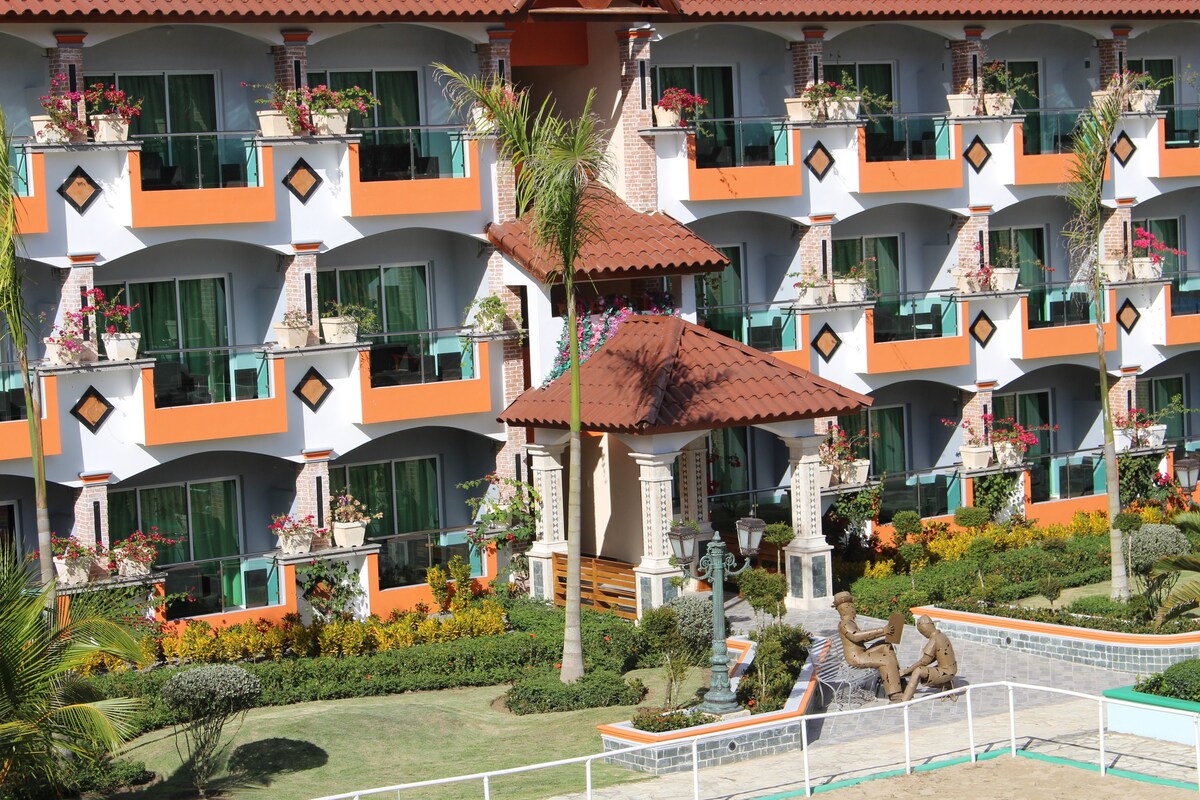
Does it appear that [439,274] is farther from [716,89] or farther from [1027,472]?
[1027,472]

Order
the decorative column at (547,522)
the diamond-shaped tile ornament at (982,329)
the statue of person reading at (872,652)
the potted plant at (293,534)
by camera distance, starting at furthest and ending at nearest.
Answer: the diamond-shaped tile ornament at (982,329) → the decorative column at (547,522) → the potted plant at (293,534) → the statue of person reading at (872,652)

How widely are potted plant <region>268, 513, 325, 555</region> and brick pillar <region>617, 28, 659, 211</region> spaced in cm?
839

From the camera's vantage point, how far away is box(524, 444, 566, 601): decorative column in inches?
1273

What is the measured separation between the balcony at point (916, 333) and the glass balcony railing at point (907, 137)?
279 centimetres

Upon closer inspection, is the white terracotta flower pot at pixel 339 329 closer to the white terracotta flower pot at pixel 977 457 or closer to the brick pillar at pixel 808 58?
the brick pillar at pixel 808 58

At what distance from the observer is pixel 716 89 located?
36562 mm

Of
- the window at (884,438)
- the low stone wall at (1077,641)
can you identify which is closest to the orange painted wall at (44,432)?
the low stone wall at (1077,641)

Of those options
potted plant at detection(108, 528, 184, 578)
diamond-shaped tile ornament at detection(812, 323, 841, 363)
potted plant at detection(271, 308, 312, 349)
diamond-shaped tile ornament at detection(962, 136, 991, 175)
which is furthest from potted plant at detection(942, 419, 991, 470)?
potted plant at detection(108, 528, 184, 578)

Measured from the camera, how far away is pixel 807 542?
103 ft

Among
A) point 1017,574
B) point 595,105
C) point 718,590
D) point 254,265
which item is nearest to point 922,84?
point 595,105

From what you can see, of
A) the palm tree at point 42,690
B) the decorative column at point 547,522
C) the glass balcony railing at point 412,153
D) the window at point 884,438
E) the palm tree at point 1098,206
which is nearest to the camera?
the palm tree at point 42,690

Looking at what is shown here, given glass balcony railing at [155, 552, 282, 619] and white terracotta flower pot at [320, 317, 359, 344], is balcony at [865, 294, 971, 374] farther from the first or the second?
glass balcony railing at [155, 552, 282, 619]

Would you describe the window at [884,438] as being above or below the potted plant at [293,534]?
above

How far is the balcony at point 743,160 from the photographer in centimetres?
3450
